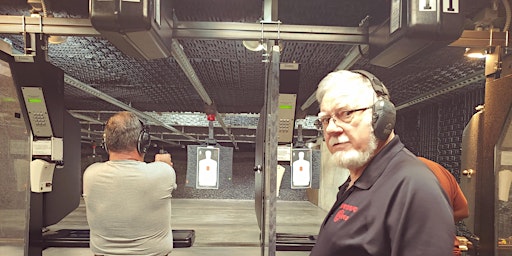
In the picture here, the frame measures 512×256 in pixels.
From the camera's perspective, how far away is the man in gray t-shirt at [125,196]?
179cm

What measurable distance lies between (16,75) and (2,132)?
3.56 feet

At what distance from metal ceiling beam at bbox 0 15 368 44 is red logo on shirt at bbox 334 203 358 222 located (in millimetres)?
1366

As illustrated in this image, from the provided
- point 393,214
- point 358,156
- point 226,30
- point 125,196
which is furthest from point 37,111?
point 393,214

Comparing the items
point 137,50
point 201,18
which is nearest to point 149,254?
point 137,50

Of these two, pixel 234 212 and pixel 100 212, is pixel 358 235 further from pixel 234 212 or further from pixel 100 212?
pixel 234 212

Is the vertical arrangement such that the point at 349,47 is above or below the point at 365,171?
above

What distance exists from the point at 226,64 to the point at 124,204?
2.10 m

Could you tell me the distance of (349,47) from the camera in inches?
120

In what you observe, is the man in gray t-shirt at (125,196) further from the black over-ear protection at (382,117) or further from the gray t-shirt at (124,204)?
the black over-ear protection at (382,117)

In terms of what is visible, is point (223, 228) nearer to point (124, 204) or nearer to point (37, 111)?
point (37, 111)

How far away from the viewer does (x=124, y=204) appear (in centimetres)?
179

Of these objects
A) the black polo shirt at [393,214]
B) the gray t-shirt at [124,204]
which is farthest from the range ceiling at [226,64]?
the black polo shirt at [393,214]

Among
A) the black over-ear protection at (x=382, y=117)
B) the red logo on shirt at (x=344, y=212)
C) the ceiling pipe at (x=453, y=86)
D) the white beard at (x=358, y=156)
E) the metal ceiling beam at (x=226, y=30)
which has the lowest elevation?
Result: the red logo on shirt at (x=344, y=212)

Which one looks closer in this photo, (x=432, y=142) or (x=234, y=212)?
(x=432, y=142)
